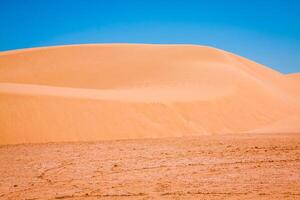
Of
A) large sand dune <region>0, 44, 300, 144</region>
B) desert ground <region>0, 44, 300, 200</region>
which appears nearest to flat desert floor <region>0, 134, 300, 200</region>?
desert ground <region>0, 44, 300, 200</region>

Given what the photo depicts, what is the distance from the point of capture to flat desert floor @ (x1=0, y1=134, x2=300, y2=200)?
27.2 ft

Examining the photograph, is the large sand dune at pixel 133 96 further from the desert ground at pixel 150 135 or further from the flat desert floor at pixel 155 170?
the flat desert floor at pixel 155 170

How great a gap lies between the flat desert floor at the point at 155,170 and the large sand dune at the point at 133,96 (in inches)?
113

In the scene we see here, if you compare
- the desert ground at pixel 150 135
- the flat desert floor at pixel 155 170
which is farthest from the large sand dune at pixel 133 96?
the flat desert floor at pixel 155 170

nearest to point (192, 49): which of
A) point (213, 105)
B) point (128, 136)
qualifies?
point (213, 105)

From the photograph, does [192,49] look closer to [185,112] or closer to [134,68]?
[134,68]

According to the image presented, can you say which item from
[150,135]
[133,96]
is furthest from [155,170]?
[133,96]

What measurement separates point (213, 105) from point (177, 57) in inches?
693

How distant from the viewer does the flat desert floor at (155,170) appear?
8.29m

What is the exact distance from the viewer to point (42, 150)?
550 inches

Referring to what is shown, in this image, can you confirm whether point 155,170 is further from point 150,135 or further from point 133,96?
point 133,96

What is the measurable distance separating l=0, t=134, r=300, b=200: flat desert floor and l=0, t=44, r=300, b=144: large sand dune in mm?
2869

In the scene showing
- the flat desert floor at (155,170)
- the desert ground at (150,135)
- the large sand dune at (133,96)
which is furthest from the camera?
the large sand dune at (133,96)

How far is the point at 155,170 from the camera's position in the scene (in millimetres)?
10414
